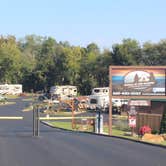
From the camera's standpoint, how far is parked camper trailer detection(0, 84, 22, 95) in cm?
13100

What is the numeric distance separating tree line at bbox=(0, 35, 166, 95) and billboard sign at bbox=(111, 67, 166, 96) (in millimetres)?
64529

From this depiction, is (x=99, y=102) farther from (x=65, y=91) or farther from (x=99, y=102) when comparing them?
(x=65, y=91)

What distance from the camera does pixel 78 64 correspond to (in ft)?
415

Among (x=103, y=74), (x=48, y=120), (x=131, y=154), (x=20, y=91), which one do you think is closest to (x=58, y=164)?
(x=131, y=154)

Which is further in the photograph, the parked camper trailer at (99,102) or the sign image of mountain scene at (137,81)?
the parked camper trailer at (99,102)

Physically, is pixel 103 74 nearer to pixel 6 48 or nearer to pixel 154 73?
pixel 6 48

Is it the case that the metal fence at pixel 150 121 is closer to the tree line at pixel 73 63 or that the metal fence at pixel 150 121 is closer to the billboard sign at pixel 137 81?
the billboard sign at pixel 137 81

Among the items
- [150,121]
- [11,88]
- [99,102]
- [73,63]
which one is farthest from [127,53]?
[150,121]

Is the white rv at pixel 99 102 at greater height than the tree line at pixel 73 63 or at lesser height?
lesser

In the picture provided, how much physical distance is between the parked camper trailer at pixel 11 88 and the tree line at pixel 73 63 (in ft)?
11.4

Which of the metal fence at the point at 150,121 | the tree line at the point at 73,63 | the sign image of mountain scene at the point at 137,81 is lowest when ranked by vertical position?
the metal fence at the point at 150,121

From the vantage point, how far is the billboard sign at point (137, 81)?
130 ft

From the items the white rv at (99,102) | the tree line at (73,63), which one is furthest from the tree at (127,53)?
the white rv at (99,102)

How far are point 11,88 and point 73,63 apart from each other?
16.1 m
